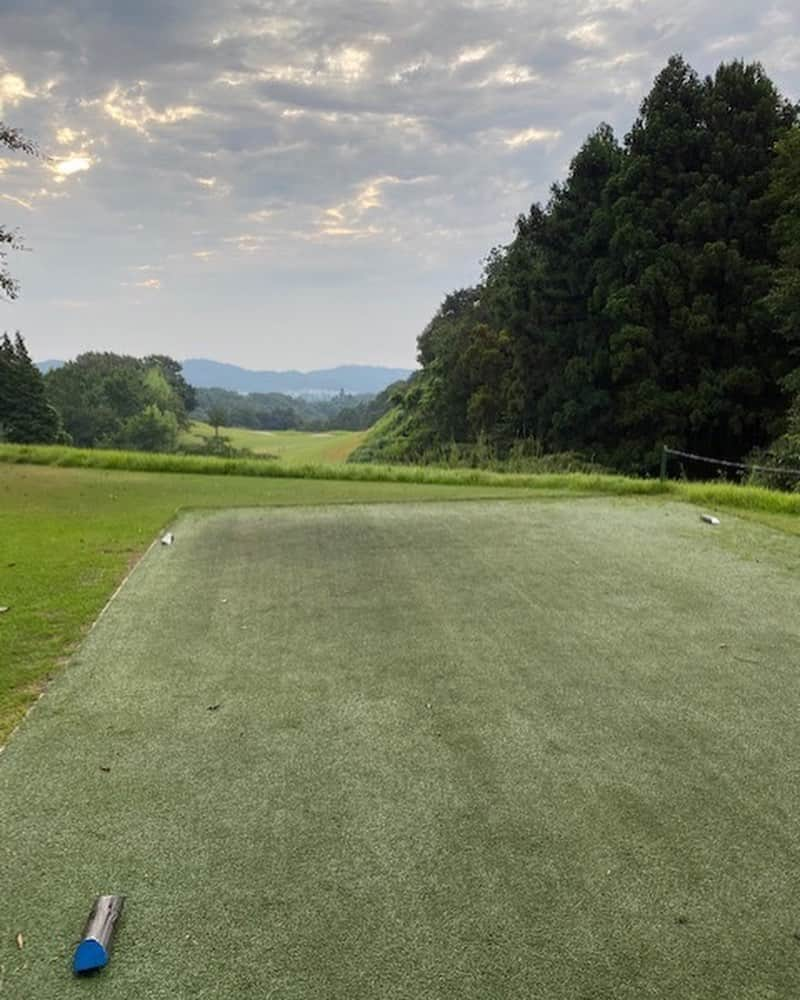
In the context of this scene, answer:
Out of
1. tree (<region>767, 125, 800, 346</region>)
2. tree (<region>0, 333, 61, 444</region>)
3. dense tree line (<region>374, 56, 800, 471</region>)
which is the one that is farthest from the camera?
tree (<region>0, 333, 61, 444</region>)

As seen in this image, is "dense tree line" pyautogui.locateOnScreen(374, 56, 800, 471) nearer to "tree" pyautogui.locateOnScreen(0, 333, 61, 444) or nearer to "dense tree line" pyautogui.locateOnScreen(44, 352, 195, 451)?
"tree" pyautogui.locateOnScreen(0, 333, 61, 444)

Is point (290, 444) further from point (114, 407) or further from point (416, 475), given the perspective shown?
point (416, 475)

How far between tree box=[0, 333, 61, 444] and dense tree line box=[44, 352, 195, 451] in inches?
452

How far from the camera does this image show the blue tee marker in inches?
71.4

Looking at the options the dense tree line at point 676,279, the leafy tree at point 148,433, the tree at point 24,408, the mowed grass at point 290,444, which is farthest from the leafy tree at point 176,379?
the dense tree line at point 676,279

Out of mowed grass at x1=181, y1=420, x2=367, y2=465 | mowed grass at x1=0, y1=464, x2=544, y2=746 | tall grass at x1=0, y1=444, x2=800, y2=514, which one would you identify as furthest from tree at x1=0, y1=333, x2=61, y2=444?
mowed grass at x1=0, y1=464, x2=544, y2=746

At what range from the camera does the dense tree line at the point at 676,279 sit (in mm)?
18141

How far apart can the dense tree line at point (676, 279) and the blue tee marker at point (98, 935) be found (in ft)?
55.1

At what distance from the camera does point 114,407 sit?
68375mm

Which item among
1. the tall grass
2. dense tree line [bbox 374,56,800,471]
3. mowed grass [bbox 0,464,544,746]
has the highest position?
dense tree line [bbox 374,56,800,471]

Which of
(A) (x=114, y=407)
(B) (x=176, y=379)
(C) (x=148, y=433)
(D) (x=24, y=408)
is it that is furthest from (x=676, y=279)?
(B) (x=176, y=379)

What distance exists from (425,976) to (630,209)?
71.3 ft

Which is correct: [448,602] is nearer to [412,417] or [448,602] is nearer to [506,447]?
[506,447]

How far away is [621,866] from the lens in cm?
222
